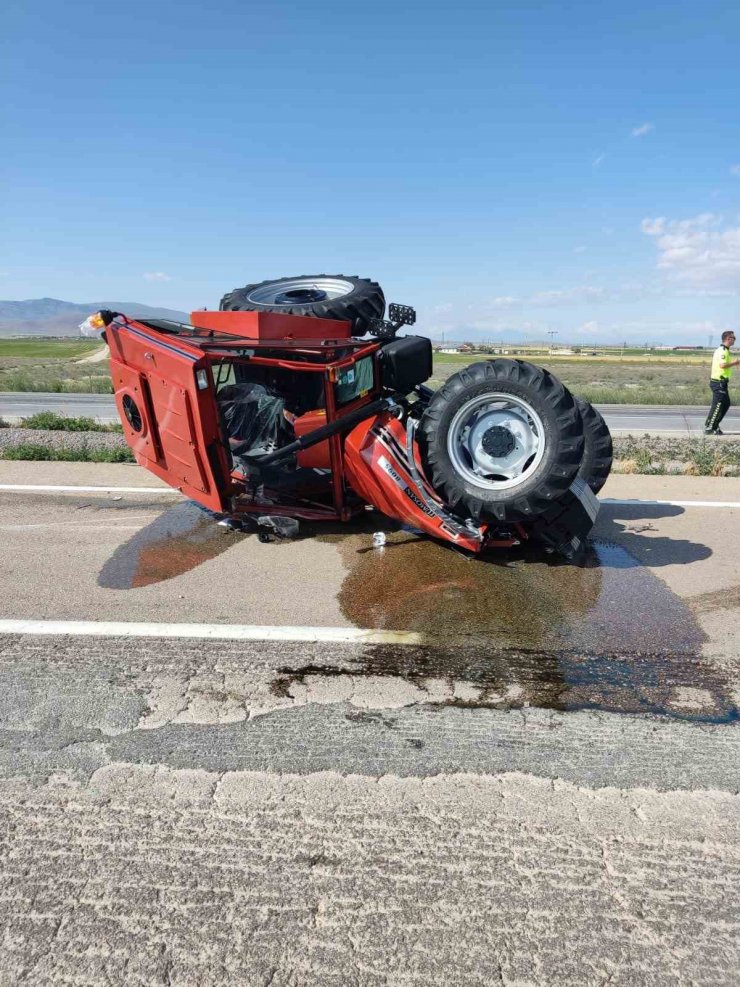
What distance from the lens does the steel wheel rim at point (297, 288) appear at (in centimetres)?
695

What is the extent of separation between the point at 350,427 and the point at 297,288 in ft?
8.95

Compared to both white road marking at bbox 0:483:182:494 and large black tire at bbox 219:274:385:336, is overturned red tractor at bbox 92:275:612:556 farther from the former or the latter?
white road marking at bbox 0:483:182:494

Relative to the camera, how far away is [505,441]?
15.3ft

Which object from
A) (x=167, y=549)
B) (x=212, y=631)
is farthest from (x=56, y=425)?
(x=212, y=631)

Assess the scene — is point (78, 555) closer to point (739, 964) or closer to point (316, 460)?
point (316, 460)

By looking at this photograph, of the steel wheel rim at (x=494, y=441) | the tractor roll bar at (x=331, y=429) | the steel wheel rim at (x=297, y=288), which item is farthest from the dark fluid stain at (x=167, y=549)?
the steel wheel rim at (x=297, y=288)

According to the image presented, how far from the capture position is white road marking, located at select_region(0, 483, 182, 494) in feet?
22.5

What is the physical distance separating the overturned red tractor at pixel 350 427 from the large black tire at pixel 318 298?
26 mm

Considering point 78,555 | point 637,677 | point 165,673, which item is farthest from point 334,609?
point 78,555

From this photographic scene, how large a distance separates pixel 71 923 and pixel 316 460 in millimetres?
3871

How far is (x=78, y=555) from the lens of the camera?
4.95 meters

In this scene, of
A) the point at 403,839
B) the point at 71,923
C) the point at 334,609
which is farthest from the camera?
the point at 334,609

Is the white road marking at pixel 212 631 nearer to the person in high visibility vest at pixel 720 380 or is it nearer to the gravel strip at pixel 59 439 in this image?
the gravel strip at pixel 59 439

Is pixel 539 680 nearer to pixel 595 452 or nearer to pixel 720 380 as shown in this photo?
pixel 595 452
